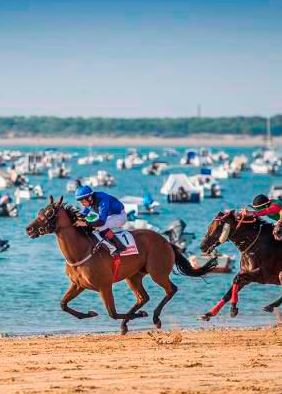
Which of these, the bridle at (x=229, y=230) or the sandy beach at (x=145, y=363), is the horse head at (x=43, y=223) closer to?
the sandy beach at (x=145, y=363)

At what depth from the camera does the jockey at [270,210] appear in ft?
71.3

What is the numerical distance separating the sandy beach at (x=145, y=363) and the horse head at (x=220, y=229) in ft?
4.60

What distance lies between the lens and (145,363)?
688 inches

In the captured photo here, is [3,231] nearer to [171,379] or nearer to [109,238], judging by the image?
[109,238]

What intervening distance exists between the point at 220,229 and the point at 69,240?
2506 millimetres

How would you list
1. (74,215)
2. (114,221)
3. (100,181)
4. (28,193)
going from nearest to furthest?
(74,215) < (114,221) < (28,193) < (100,181)

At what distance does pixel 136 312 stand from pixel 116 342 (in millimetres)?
1795

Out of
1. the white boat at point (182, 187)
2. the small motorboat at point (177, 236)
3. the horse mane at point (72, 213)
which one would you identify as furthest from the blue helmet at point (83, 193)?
the white boat at point (182, 187)

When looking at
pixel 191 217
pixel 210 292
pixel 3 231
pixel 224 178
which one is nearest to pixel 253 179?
pixel 224 178

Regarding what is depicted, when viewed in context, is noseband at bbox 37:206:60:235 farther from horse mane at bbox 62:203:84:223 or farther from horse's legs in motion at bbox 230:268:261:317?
horse's legs in motion at bbox 230:268:261:317

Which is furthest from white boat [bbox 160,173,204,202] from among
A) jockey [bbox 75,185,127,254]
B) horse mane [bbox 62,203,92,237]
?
horse mane [bbox 62,203,92,237]

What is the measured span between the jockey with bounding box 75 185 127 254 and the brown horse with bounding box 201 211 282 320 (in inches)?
58.7

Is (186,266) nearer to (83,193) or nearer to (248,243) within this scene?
(248,243)

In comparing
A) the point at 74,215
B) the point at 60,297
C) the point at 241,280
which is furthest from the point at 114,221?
the point at 60,297
